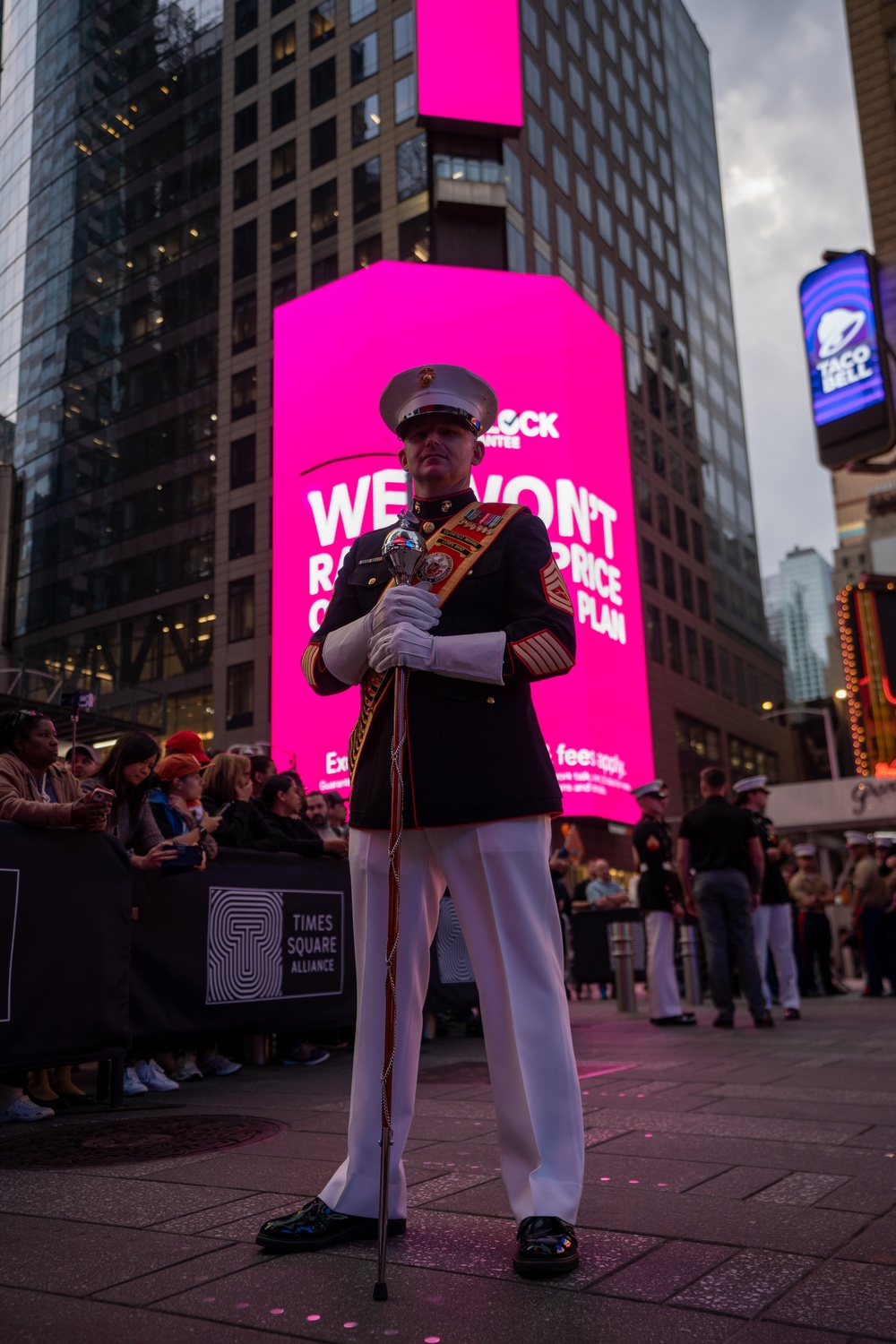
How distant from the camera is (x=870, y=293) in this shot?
20297 mm

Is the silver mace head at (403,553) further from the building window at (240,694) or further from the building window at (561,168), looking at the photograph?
the building window at (561,168)

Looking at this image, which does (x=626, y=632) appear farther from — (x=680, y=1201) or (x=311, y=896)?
(x=680, y=1201)

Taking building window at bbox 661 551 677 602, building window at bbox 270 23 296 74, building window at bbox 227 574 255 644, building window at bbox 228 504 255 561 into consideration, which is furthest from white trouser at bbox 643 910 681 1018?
building window at bbox 270 23 296 74

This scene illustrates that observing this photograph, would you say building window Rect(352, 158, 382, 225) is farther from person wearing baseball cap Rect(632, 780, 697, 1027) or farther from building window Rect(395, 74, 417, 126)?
person wearing baseball cap Rect(632, 780, 697, 1027)

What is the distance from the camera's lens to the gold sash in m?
3.07

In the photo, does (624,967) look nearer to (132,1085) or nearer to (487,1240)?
(132,1085)

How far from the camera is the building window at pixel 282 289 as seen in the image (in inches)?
1706

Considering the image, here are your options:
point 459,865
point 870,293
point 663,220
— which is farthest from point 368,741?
point 663,220

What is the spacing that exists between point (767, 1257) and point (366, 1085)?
1.04 meters

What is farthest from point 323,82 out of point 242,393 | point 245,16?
point 242,393

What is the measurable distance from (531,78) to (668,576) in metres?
21.2

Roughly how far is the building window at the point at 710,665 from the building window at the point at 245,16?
34520mm

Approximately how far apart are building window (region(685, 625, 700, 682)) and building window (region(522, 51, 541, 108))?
2325cm

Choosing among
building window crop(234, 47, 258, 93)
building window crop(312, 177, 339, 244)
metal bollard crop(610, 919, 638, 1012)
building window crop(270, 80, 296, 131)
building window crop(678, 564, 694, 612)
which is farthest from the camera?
building window crop(678, 564, 694, 612)
